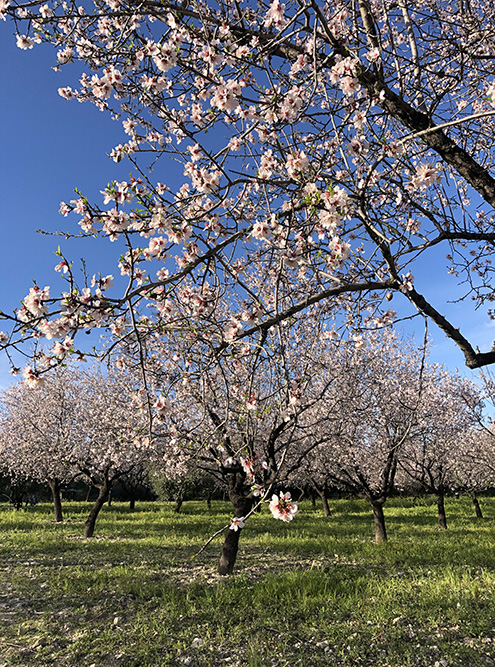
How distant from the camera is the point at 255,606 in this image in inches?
251

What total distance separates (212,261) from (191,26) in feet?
6.18

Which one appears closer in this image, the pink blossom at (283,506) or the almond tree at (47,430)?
the pink blossom at (283,506)

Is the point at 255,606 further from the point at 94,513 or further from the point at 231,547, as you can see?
the point at 94,513

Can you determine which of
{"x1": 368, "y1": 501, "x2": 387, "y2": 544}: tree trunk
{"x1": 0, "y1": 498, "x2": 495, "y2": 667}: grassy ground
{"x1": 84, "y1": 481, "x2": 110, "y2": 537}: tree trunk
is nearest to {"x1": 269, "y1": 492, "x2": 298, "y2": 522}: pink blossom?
{"x1": 0, "y1": 498, "x2": 495, "y2": 667}: grassy ground

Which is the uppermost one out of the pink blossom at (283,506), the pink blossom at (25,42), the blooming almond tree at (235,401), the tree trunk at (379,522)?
the pink blossom at (25,42)

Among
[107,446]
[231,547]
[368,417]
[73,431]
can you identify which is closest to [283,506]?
[231,547]

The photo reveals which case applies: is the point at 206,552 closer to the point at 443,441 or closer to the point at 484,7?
the point at 443,441

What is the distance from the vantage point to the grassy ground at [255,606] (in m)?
4.95

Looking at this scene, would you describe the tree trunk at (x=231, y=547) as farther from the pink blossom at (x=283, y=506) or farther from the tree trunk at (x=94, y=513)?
the tree trunk at (x=94, y=513)

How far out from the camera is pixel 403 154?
131 inches

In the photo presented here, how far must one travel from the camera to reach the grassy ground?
4945mm

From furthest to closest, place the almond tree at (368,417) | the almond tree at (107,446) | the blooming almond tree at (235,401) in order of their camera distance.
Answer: the almond tree at (107,446), the almond tree at (368,417), the blooming almond tree at (235,401)

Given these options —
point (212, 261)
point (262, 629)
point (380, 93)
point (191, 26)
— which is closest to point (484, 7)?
point (380, 93)

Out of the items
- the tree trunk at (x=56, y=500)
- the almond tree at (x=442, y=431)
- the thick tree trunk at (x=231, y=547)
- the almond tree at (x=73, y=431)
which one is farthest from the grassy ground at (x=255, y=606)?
the tree trunk at (x=56, y=500)
